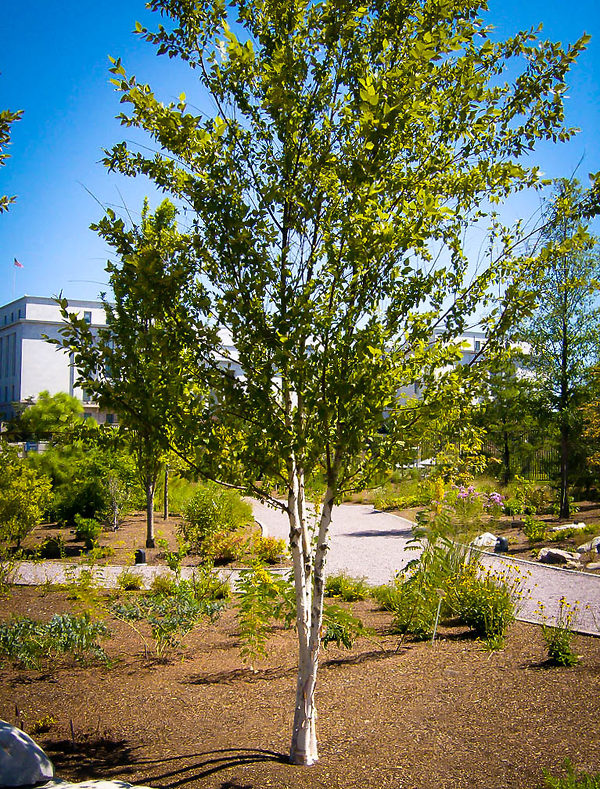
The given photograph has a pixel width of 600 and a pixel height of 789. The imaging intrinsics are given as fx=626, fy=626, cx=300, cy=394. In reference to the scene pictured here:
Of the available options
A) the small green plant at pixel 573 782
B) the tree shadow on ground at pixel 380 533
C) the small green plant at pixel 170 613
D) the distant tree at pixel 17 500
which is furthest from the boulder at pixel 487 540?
the small green plant at pixel 573 782

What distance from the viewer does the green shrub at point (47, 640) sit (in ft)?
19.2

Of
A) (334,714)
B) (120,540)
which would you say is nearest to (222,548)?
(120,540)

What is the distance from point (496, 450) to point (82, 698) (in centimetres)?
2164

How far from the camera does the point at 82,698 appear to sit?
5.24m

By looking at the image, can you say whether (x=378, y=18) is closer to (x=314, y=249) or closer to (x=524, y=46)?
(x=524, y=46)

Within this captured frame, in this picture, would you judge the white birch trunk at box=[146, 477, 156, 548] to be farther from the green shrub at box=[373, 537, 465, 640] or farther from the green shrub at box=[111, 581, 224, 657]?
the green shrub at box=[373, 537, 465, 640]

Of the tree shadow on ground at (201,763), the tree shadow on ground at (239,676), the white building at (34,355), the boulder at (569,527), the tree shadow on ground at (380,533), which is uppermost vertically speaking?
the white building at (34,355)

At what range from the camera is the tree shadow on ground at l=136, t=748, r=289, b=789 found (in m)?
3.73

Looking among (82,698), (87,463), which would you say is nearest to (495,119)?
(82,698)

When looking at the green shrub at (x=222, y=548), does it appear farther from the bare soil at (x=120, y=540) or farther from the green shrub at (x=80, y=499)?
the green shrub at (x=80, y=499)

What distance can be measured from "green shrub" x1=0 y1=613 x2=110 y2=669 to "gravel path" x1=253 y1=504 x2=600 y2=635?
3.42 m

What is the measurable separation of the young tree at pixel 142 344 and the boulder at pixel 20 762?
175cm

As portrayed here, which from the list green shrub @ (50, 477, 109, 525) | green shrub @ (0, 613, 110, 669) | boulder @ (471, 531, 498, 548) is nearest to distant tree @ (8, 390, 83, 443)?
green shrub @ (50, 477, 109, 525)

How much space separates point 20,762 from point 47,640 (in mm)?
2511
